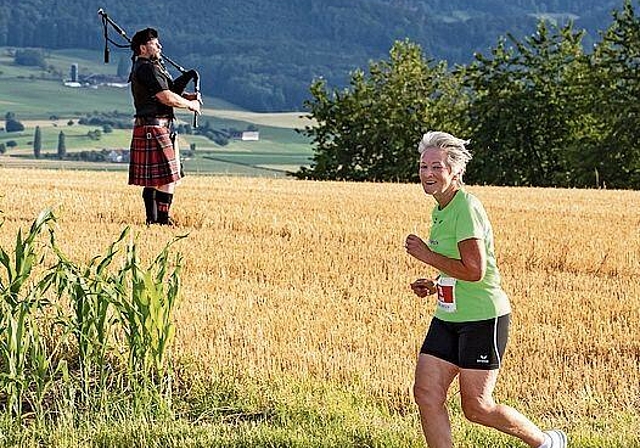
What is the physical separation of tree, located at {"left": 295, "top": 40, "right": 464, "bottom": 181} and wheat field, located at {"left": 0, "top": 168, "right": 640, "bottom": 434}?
41.2m

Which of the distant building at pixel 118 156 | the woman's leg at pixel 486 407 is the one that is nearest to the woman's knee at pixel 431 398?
the woman's leg at pixel 486 407

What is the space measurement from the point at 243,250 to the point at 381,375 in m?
5.07

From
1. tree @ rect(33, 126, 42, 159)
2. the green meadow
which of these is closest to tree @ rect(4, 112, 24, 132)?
the green meadow

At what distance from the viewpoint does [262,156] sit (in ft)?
418

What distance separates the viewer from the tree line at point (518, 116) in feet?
175

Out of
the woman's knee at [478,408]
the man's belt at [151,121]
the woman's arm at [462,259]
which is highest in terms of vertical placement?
the man's belt at [151,121]

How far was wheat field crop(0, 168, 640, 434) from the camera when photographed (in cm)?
738

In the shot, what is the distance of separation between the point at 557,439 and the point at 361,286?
4623 millimetres

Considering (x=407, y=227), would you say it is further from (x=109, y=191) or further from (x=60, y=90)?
(x=60, y=90)

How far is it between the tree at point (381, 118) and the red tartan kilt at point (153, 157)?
147 ft

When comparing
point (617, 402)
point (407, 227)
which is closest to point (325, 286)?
point (617, 402)

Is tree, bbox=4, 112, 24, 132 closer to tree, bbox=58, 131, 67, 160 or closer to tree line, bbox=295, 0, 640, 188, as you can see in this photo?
tree, bbox=58, 131, 67, 160

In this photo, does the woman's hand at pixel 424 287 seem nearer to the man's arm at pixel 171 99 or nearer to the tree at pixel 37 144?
the man's arm at pixel 171 99

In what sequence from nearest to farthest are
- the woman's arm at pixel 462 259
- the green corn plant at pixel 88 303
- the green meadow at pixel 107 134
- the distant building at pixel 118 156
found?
the woman's arm at pixel 462 259
the green corn plant at pixel 88 303
the distant building at pixel 118 156
the green meadow at pixel 107 134
